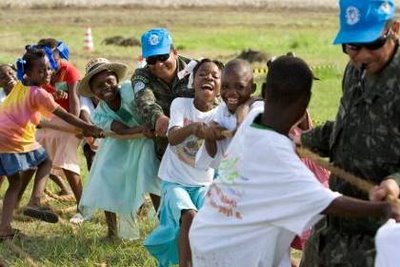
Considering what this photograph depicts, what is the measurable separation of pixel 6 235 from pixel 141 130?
157cm

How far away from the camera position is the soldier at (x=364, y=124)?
371 cm

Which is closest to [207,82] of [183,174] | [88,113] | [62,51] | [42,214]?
[183,174]

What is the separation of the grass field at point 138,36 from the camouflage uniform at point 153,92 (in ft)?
3.61

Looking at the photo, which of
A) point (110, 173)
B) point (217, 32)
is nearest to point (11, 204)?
point (110, 173)

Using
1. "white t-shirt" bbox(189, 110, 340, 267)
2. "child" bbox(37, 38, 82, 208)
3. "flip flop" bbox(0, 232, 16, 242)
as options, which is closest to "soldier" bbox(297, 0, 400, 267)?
"white t-shirt" bbox(189, 110, 340, 267)

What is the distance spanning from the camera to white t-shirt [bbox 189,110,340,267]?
355cm

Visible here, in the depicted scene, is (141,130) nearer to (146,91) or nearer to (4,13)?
(146,91)

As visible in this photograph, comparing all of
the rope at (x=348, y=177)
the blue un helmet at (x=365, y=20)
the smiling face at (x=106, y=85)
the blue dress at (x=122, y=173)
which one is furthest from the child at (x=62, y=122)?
the blue un helmet at (x=365, y=20)

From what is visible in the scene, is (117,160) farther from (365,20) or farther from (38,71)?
(365,20)

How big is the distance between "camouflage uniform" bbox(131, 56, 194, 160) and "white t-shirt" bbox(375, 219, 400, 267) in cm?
275

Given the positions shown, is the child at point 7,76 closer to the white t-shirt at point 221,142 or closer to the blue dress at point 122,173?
the blue dress at point 122,173

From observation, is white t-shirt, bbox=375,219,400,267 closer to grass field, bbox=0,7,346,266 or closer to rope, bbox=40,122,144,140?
grass field, bbox=0,7,346,266

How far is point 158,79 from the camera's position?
6.25 m

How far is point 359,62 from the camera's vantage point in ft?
12.6
